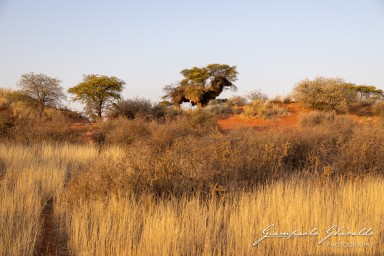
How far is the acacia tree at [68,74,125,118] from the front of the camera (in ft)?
78.1

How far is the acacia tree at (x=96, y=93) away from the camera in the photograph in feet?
78.1

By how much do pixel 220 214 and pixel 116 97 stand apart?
21.2 metres

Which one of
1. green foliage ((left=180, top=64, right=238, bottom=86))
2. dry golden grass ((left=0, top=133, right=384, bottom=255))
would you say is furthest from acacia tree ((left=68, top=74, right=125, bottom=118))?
dry golden grass ((left=0, top=133, right=384, bottom=255))

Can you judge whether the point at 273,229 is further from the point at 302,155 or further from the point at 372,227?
the point at 302,155

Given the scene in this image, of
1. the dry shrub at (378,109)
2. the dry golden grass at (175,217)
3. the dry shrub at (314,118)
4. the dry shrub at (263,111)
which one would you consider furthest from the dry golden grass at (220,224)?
the dry shrub at (378,109)

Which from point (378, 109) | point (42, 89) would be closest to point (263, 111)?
point (378, 109)

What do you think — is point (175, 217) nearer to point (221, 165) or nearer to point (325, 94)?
point (221, 165)

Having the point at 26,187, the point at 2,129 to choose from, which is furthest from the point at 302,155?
the point at 2,129

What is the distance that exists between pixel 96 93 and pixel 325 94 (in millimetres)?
17298

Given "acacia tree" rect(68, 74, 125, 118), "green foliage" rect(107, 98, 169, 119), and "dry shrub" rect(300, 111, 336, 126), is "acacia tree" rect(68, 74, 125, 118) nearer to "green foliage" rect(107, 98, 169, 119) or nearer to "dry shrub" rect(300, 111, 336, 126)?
"green foliage" rect(107, 98, 169, 119)

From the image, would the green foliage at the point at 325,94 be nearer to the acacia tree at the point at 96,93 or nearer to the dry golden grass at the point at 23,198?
the acacia tree at the point at 96,93

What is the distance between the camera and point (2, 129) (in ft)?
46.9

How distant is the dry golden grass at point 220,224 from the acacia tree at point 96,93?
19.8m

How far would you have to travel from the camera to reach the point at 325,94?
76.2ft
